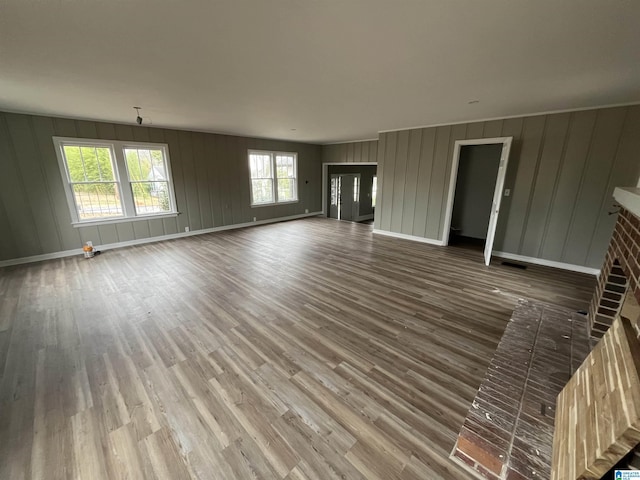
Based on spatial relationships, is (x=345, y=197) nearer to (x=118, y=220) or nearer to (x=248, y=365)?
(x=118, y=220)

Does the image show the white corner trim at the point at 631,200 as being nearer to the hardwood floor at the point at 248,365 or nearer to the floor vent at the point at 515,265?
the hardwood floor at the point at 248,365

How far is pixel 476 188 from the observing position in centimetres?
617

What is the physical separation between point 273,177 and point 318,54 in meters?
6.14

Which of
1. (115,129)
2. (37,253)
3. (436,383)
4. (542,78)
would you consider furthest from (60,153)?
(542,78)

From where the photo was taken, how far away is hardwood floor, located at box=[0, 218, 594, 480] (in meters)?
1.44

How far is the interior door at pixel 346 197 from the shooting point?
933cm

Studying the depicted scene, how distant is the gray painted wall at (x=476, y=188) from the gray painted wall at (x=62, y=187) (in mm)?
5260

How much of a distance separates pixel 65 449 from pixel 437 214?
632cm

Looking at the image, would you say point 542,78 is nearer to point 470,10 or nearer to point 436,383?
point 470,10

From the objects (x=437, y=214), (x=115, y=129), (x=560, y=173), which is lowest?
(x=437, y=214)

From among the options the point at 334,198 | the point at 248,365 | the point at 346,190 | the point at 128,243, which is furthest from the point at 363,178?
the point at 248,365

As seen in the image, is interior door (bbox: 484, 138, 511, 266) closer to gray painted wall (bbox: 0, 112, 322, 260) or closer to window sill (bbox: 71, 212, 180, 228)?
gray painted wall (bbox: 0, 112, 322, 260)

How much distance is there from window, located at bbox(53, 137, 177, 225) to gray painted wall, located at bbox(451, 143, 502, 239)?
291 inches

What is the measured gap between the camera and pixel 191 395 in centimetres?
185
